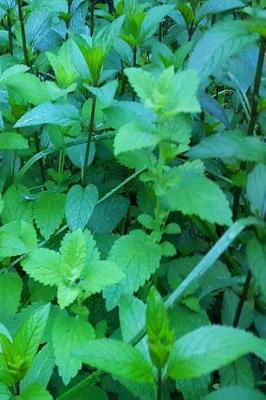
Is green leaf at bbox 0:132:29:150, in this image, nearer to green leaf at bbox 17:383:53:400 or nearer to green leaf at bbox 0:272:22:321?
green leaf at bbox 0:272:22:321

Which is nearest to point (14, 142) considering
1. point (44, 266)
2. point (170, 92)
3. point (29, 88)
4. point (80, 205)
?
point (29, 88)

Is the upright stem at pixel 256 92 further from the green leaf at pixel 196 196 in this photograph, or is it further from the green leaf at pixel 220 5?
the green leaf at pixel 220 5

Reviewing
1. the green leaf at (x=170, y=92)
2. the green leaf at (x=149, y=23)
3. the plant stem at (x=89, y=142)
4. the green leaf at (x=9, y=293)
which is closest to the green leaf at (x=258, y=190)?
the green leaf at (x=170, y=92)

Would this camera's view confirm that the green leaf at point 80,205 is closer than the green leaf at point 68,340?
No

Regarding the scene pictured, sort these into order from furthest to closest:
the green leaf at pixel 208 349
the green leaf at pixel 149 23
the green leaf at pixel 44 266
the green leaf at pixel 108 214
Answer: the green leaf at pixel 149 23 < the green leaf at pixel 108 214 < the green leaf at pixel 44 266 < the green leaf at pixel 208 349

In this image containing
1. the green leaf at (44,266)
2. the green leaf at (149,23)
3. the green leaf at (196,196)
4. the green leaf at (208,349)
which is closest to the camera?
the green leaf at (208,349)

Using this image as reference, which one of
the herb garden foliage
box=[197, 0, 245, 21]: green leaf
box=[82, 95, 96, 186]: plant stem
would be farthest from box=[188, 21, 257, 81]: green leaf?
box=[197, 0, 245, 21]: green leaf

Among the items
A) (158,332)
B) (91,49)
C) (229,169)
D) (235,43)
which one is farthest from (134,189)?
(158,332)

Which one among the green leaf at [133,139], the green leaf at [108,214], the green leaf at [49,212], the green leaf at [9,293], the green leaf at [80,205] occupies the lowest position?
the green leaf at [9,293]
